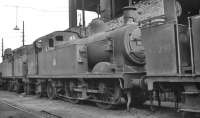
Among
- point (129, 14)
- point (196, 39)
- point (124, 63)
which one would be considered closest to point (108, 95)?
point (124, 63)

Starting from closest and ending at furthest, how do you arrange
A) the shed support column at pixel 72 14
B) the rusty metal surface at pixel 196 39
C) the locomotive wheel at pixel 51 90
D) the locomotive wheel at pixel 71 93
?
1. the rusty metal surface at pixel 196 39
2. the locomotive wheel at pixel 71 93
3. the locomotive wheel at pixel 51 90
4. the shed support column at pixel 72 14

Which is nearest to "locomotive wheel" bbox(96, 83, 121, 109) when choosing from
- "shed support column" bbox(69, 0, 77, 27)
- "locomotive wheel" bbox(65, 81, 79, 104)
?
"locomotive wheel" bbox(65, 81, 79, 104)

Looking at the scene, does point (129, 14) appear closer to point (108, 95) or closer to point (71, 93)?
point (108, 95)

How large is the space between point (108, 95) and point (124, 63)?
1367 millimetres

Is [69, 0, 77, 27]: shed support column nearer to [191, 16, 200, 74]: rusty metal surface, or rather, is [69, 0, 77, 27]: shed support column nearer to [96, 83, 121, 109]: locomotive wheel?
[96, 83, 121, 109]: locomotive wheel

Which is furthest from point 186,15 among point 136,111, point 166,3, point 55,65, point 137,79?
point 55,65

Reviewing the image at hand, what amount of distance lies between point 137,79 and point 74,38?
22.7ft

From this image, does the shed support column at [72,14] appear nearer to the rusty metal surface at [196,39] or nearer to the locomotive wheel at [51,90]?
the locomotive wheel at [51,90]

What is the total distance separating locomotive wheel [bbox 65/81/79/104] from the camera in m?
13.2

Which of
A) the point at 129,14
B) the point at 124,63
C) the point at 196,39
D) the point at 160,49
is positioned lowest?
the point at 124,63

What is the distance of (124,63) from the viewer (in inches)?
423

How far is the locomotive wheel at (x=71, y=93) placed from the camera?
13.2 m

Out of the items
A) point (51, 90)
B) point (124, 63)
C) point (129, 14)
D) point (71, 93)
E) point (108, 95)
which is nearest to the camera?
point (124, 63)

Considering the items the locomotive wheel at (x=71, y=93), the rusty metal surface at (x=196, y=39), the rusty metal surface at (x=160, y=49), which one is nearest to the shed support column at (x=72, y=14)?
the locomotive wheel at (x=71, y=93)
